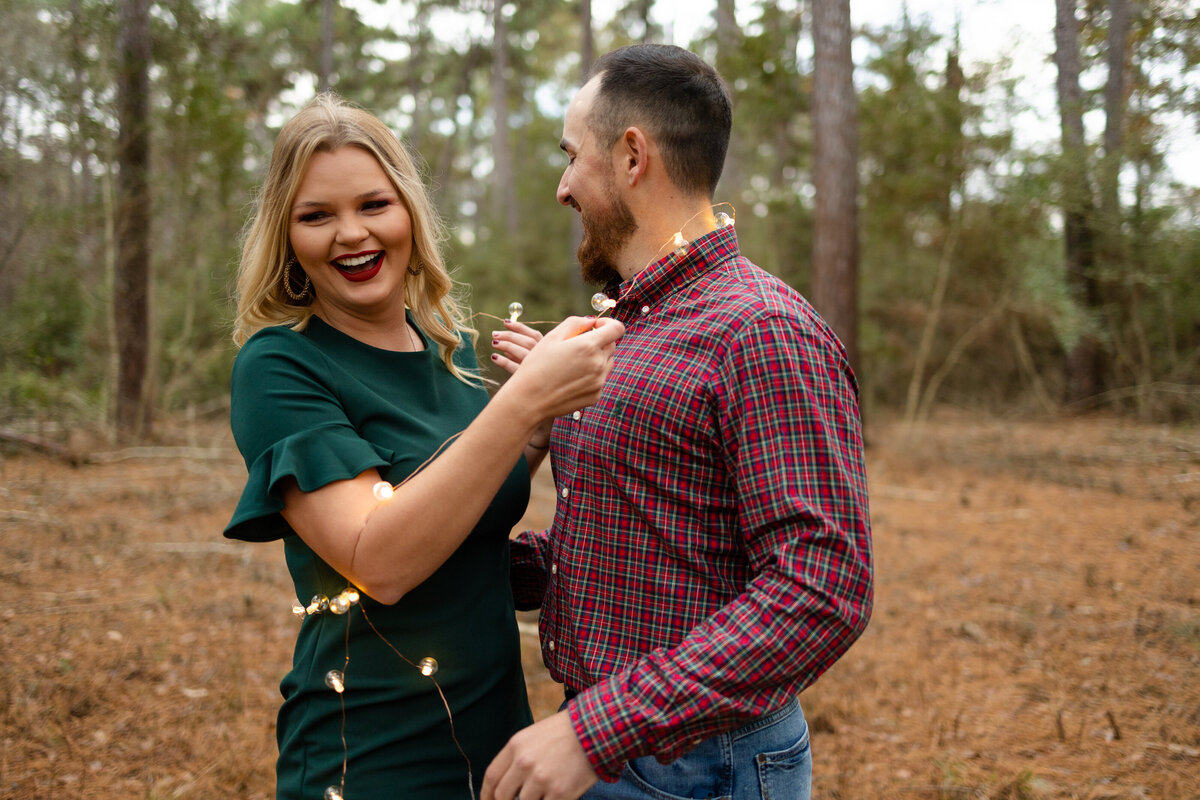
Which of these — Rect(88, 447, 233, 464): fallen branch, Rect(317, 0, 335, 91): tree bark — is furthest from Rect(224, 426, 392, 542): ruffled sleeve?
Rect(317, 0, 335, 91): tree bark

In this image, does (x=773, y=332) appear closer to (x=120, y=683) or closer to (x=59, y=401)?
(x=120, y=683)

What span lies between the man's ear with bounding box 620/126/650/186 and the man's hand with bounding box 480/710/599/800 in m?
1.27

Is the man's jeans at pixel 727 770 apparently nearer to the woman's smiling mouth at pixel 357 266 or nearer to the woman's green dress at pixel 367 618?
the woman's green dress at pixel 367 618

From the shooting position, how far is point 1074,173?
11758 millimetres

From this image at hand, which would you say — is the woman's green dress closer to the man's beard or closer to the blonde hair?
the blonde hair

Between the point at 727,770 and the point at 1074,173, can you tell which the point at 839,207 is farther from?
the point at 727,770

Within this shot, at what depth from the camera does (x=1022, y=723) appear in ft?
14.6

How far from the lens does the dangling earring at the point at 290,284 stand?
2022mm

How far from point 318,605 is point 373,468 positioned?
1.25 feet

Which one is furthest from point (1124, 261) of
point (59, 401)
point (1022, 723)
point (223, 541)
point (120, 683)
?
point (59, 401)

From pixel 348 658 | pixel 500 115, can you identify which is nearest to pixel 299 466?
pixel 348 658

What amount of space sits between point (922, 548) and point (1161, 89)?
737 cm

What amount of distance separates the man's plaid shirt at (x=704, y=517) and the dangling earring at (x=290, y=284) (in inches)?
29.7

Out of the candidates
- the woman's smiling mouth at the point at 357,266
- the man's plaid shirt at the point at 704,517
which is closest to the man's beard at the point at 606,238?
the man's plaid shirt at the point at 704,517
